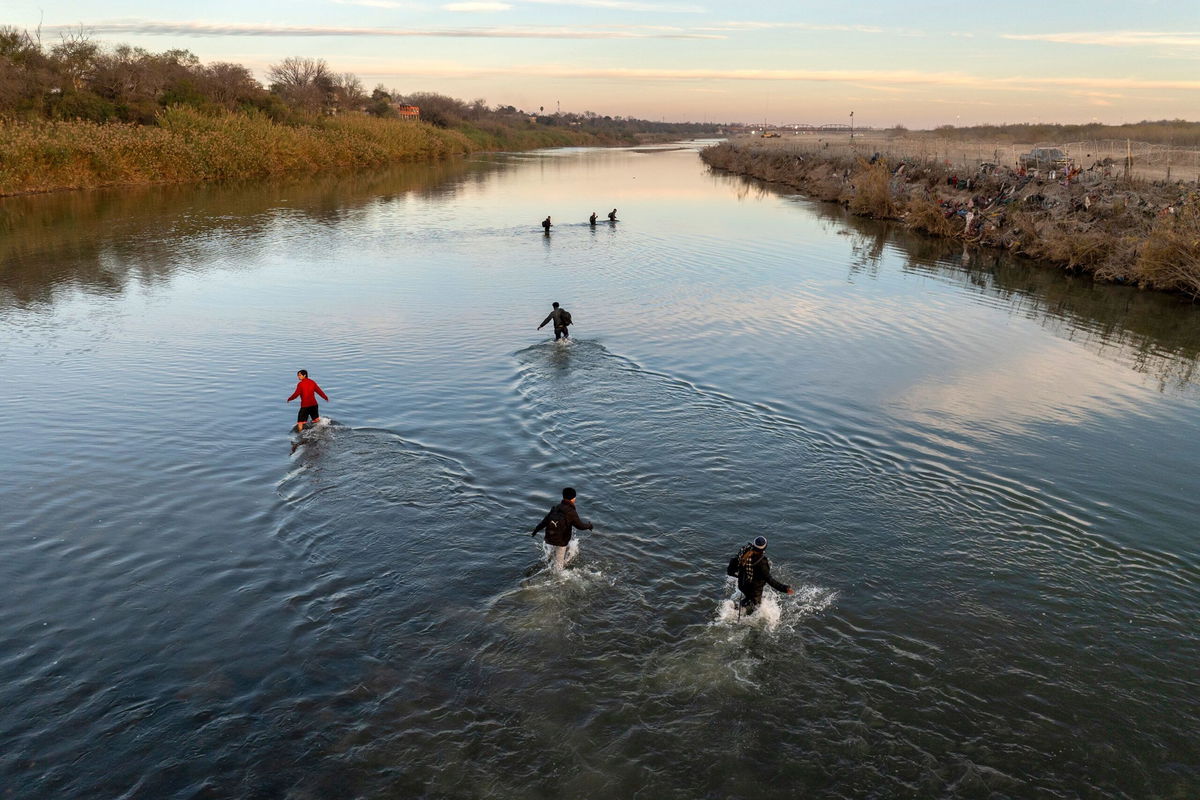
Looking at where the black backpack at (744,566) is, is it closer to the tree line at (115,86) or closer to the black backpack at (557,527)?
the black backpack at (557,527)

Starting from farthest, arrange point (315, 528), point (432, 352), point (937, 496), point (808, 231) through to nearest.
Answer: point (808, 231), point (432, 352), point (937, 496), point (315, 528)

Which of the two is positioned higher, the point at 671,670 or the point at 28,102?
the point at 28,102

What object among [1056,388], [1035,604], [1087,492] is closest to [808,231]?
[1056,388]

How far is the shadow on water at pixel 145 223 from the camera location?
121ft

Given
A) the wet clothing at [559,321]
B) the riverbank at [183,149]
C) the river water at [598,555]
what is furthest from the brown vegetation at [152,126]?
the wet clothing at [559,321]

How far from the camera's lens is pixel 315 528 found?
14297 millimetres

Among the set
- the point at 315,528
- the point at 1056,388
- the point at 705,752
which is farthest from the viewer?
the point at 1056,388

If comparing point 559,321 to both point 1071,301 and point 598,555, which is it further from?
point 1071,301

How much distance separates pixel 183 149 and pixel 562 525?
7979 cm

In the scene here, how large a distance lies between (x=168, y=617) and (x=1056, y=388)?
23366 mm

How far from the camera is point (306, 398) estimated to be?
59.9ft

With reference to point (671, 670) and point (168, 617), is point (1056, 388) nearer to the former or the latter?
point (671, 670)

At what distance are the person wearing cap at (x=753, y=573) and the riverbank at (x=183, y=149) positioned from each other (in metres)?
70.8

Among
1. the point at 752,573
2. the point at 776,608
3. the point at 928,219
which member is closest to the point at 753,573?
the point at 752,573
